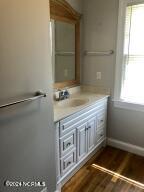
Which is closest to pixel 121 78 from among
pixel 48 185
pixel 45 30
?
pixel 45 30

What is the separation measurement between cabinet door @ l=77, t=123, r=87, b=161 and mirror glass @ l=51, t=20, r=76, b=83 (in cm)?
73

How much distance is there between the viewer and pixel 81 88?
2953mm

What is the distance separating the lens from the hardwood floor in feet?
6.59

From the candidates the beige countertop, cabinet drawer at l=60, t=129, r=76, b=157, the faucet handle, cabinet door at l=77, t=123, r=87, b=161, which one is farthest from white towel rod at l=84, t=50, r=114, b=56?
cabinet drawer at l=60, t=129, r=76, b=157

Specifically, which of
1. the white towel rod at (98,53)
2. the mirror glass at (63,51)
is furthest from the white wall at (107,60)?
the mirror glass at (63,51)

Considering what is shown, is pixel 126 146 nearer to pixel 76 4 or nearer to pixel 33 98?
pixel 33 98

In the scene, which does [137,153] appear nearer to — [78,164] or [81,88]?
[78,164]

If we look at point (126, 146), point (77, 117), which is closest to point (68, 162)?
point (77, 117)

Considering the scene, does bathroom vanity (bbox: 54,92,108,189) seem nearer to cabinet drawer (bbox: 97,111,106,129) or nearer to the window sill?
cabinet drawer (bbox: 97,111,106,129)

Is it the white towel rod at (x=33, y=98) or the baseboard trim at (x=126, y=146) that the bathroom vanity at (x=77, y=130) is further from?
the white towel rod at (x=33, y=98)

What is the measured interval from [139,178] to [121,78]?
1329mm

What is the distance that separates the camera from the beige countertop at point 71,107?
1807mm

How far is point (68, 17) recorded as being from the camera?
2484 millimetres

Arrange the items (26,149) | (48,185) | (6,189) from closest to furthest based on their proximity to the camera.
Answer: (6,189)
(26,149)
(48,185)
